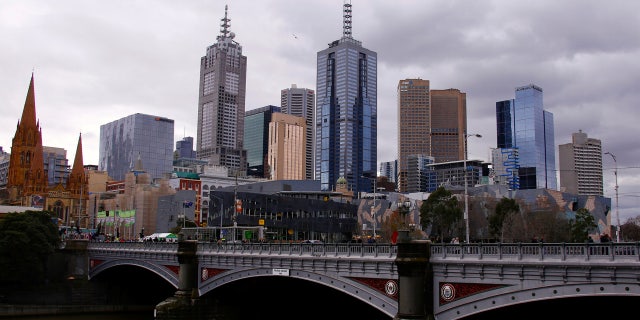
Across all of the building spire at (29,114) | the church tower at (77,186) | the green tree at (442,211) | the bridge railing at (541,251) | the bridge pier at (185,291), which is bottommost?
the bridge pier at (185,291)

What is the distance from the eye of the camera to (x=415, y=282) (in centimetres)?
3438

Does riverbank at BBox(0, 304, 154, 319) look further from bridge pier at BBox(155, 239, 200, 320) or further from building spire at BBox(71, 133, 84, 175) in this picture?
building spire at BBox(71, 133, 84, 175)

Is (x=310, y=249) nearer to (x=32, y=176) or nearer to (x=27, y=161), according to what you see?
(x=32, y=176)

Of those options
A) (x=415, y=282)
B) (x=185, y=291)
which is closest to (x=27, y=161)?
(x=185, y=291)

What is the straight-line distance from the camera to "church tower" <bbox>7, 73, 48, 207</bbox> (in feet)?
598

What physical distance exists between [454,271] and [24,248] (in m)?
65.4

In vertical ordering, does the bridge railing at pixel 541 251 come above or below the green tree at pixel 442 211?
below

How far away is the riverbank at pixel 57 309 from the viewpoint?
7075 cm

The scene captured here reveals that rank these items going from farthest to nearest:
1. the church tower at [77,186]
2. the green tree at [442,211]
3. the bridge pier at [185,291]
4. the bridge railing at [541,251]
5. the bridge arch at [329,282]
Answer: the church tower at [77,186] < the green tree at [442,211] < the bridge pier at [185,291] < the bridge arch at [329,282] < the bridge railing at [541,251]

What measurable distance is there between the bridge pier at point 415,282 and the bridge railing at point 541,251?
839 mm

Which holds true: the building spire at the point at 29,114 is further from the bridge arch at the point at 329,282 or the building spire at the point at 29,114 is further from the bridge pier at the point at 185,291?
the bridge arch at the point at 329,282

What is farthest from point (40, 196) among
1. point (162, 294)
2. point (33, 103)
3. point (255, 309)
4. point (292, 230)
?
point (255, 309)

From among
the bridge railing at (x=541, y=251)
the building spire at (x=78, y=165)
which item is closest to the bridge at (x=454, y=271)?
the bridge railing at (x=541, y=251)

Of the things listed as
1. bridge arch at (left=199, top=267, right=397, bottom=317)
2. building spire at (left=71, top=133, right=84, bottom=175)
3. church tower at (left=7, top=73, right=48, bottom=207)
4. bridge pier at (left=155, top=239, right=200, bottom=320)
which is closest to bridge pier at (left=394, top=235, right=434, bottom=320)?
→ bridge arch at (left=199, top=267, right=397, bottom=317)
